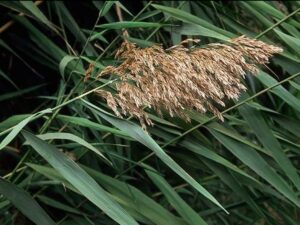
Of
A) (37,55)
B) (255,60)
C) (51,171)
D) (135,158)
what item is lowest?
(135,158)

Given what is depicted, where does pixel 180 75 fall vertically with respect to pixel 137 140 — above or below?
above

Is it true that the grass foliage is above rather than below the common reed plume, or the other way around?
below

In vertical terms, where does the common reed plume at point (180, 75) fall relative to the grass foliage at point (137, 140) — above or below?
above

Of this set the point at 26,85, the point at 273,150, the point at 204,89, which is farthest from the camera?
the point at 26,85

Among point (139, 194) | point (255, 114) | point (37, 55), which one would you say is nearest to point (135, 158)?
point (139, 194)

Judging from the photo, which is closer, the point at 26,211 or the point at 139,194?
the point at 26,211

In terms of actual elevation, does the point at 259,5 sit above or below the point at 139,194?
above

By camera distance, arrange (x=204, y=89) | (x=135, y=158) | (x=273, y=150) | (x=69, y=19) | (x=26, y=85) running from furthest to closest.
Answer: (x=26, y=85) → (x=69, y=19) → (x=135, y=158) → (x=273, y=150) → (x=204, y=89)

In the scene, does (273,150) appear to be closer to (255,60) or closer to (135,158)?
(255,60)
